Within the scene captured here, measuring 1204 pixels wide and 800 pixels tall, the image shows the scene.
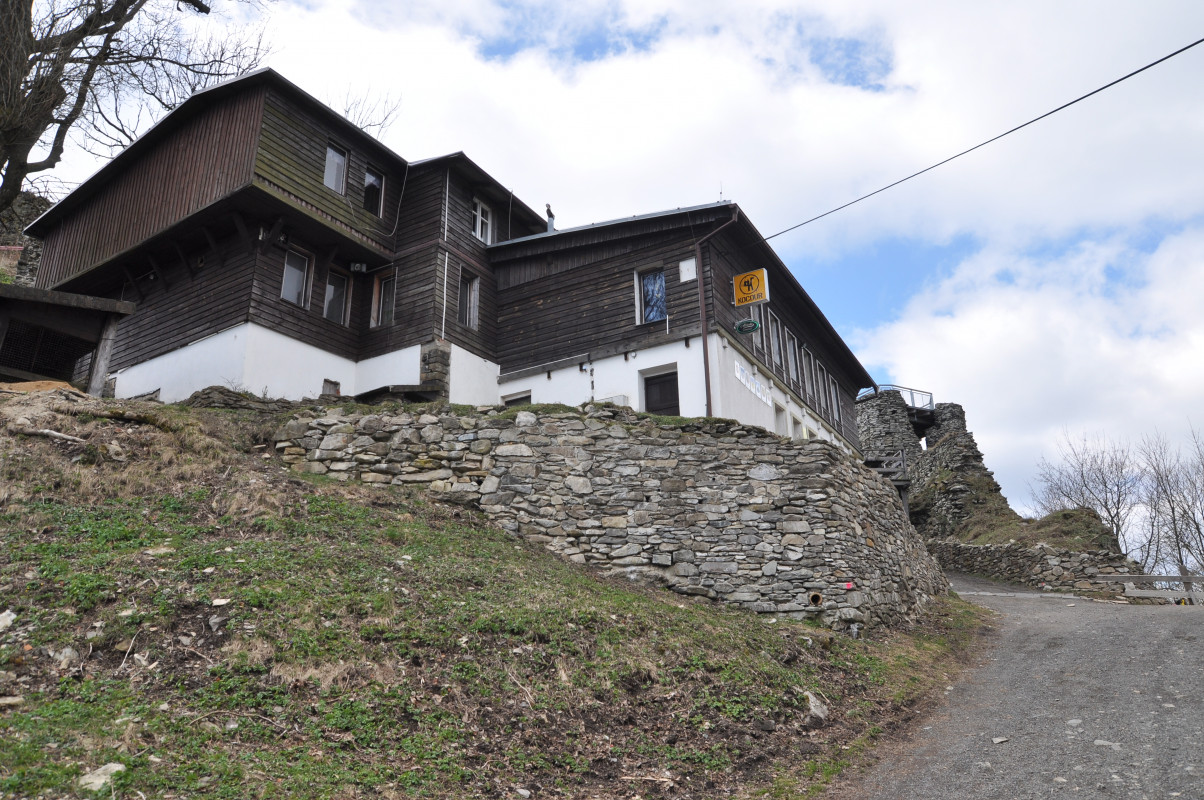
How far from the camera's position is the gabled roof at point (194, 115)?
17.2 metres

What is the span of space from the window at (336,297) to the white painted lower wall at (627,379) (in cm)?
493

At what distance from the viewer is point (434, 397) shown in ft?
57.5

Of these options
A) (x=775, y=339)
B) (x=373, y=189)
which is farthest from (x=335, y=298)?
(x=775, y=339)

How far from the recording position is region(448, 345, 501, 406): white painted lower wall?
1797cm

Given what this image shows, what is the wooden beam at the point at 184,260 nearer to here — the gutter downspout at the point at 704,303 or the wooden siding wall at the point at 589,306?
the wooden siding wall at the point at 589,306

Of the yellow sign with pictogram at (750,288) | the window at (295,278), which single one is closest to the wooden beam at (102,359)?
the window at (295,278)

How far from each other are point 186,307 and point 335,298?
3434mm

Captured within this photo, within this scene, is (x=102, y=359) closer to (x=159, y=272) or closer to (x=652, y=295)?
(x=159, y=272)

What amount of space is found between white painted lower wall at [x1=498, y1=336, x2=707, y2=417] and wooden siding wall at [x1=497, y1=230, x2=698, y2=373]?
398mm

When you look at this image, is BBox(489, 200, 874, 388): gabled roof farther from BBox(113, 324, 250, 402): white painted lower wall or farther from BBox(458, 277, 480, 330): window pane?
BBox(113, 324, 250, 402): white painted lower wall

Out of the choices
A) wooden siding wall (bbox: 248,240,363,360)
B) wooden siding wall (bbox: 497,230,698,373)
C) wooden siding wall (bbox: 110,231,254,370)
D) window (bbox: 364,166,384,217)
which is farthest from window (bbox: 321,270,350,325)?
wooden siding wall (bbox: 497,230,698,373)

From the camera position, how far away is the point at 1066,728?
7.68 m

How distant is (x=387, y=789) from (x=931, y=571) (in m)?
15.4

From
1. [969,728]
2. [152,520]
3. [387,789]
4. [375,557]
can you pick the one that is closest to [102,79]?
[152,520]
